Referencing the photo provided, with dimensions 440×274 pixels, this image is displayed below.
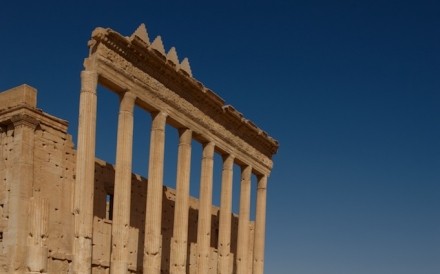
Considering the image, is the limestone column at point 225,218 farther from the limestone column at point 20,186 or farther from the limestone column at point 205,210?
the limestone column at point 20,186

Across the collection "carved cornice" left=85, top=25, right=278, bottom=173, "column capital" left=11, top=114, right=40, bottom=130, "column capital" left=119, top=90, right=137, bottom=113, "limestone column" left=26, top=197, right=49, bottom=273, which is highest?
"carved cornice" left=85, top=25, right=278, bottom=173

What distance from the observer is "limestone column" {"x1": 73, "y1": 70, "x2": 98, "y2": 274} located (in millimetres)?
20359

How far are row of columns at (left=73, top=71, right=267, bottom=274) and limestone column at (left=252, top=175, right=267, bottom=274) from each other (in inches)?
1.6

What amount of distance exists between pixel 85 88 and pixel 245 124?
957 centimetres

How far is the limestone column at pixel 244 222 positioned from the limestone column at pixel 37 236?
9.49 metres

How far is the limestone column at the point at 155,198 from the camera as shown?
76.2 ft

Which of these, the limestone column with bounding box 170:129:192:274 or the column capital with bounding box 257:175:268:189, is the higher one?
the column capital with bounding box 257:175:268:189

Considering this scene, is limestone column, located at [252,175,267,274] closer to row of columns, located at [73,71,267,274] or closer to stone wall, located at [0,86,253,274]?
row of columns, located at [73,71,267,274]

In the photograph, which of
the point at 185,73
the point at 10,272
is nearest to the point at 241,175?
the point at 185,73

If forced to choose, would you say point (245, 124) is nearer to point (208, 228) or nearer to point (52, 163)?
point (208, 228)

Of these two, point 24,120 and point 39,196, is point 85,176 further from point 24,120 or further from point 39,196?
point 24,120

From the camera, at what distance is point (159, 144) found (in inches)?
953

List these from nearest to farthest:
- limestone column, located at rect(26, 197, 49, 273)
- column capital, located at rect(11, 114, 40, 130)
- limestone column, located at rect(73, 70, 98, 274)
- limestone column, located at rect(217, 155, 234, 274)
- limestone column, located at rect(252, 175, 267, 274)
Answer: limestone column, located at rect(73, 70, 98, 274)
limestone column, located at rect(26, 197, 49, 273)
column capital, located at rect(11, 114, 40, 130)
limestone column, located at rect(217, 155, 234, 274)
limestone column, located at rect(252, 175, 267, 274)

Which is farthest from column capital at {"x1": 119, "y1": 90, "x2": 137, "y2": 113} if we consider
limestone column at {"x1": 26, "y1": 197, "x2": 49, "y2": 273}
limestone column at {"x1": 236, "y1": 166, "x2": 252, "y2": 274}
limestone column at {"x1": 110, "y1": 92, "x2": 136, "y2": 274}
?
limestone column at {"x1": 236, "y1": 166, "x2": 252, "y2": 274}
